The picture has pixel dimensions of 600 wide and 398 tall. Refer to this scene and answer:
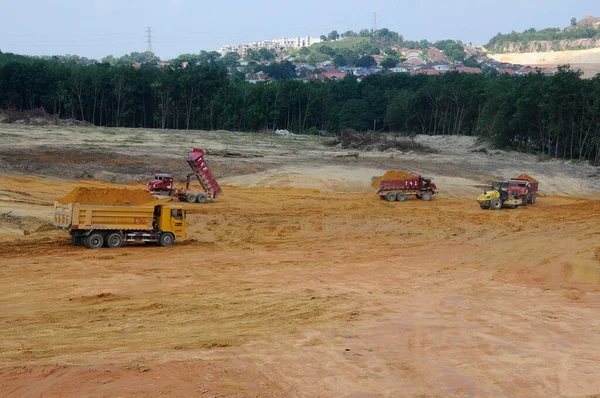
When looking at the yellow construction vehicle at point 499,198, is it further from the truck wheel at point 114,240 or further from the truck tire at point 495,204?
the truck wheel at point 114,240

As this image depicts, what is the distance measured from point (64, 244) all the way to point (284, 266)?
7862mm

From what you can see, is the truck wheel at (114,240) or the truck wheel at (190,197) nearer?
the truck wheel at (114,240)

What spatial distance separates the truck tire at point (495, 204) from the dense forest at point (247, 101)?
118 feet

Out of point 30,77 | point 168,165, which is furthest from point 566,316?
point 30,77

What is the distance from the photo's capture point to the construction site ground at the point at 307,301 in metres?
12.7

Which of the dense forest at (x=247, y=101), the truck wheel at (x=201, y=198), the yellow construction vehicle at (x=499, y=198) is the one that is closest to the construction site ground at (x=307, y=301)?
the yellow construction vehicle at (x=499, y=198)

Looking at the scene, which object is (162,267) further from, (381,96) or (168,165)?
(381,96)

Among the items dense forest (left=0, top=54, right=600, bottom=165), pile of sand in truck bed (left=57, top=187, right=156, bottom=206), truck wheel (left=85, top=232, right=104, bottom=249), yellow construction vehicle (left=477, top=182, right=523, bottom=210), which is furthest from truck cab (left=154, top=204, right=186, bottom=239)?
dense forest (left=0, top=54, right=600, bottom=165)

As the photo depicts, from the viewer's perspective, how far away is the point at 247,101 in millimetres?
101562

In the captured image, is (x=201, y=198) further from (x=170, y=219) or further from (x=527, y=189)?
(x=527, y=189)

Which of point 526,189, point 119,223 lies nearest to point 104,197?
point 119,223

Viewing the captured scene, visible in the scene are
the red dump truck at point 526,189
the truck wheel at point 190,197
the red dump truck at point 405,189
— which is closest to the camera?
the truck wheel at point 190,197

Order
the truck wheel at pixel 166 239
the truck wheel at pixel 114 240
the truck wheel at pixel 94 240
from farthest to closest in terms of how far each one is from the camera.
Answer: the truck wheel at pixel 166 239
the truck wheel at pixel 114 240
the truck wheel at pixel 94 240

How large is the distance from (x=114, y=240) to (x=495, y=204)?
22250 millimetres
